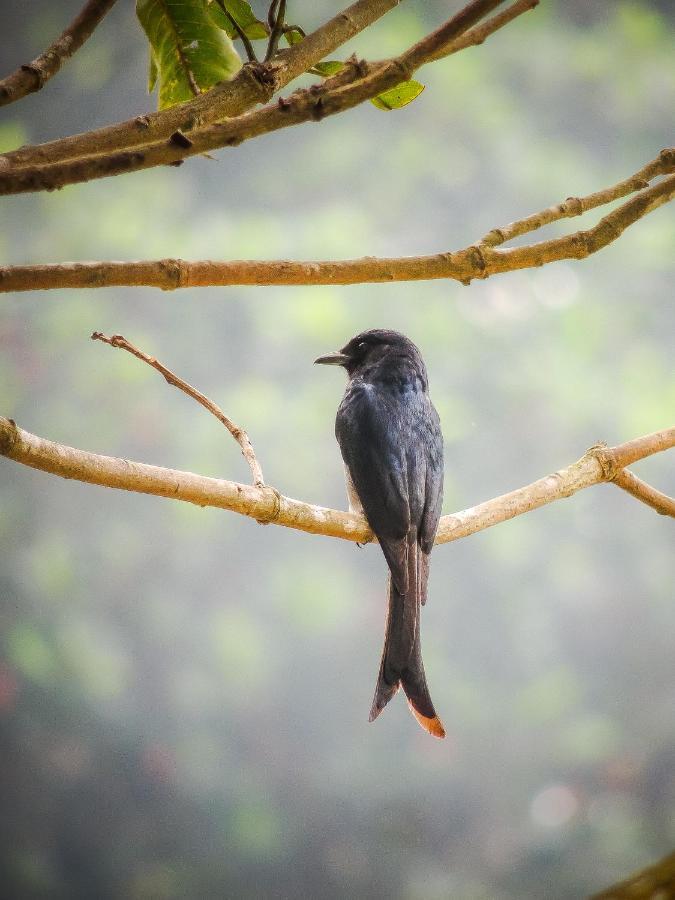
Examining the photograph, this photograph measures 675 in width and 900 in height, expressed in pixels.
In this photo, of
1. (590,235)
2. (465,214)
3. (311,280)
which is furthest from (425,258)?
(465,214)

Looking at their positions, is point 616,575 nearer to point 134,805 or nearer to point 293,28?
point 134,805

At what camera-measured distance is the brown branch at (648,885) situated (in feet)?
4.21

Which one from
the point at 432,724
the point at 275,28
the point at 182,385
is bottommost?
the point at 432,724

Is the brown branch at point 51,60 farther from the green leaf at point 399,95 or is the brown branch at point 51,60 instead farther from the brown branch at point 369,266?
the green leaf at point 399,95

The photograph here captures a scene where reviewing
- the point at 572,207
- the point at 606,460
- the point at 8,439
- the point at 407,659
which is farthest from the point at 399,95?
the point at 407,659

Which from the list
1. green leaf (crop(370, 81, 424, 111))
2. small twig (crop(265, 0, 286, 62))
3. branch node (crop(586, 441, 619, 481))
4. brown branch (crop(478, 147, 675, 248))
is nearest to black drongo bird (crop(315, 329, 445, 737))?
branch node (crop(586, 441, 619, 481))

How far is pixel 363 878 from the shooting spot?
22.1 ft

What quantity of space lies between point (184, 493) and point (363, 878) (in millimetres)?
5770

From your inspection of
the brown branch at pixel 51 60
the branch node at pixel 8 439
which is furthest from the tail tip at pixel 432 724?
the brown branch at pixel 51 60

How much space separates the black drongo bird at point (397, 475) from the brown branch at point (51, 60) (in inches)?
57.5

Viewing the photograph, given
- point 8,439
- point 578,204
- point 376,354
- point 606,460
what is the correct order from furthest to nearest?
1. point 376,354
2. point 606,460
3. point 578,204
4. point 8,439

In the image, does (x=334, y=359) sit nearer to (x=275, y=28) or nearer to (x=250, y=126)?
(x=275, y=28)

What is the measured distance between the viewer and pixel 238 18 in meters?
1.91

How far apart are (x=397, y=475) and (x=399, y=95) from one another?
1.18 m
